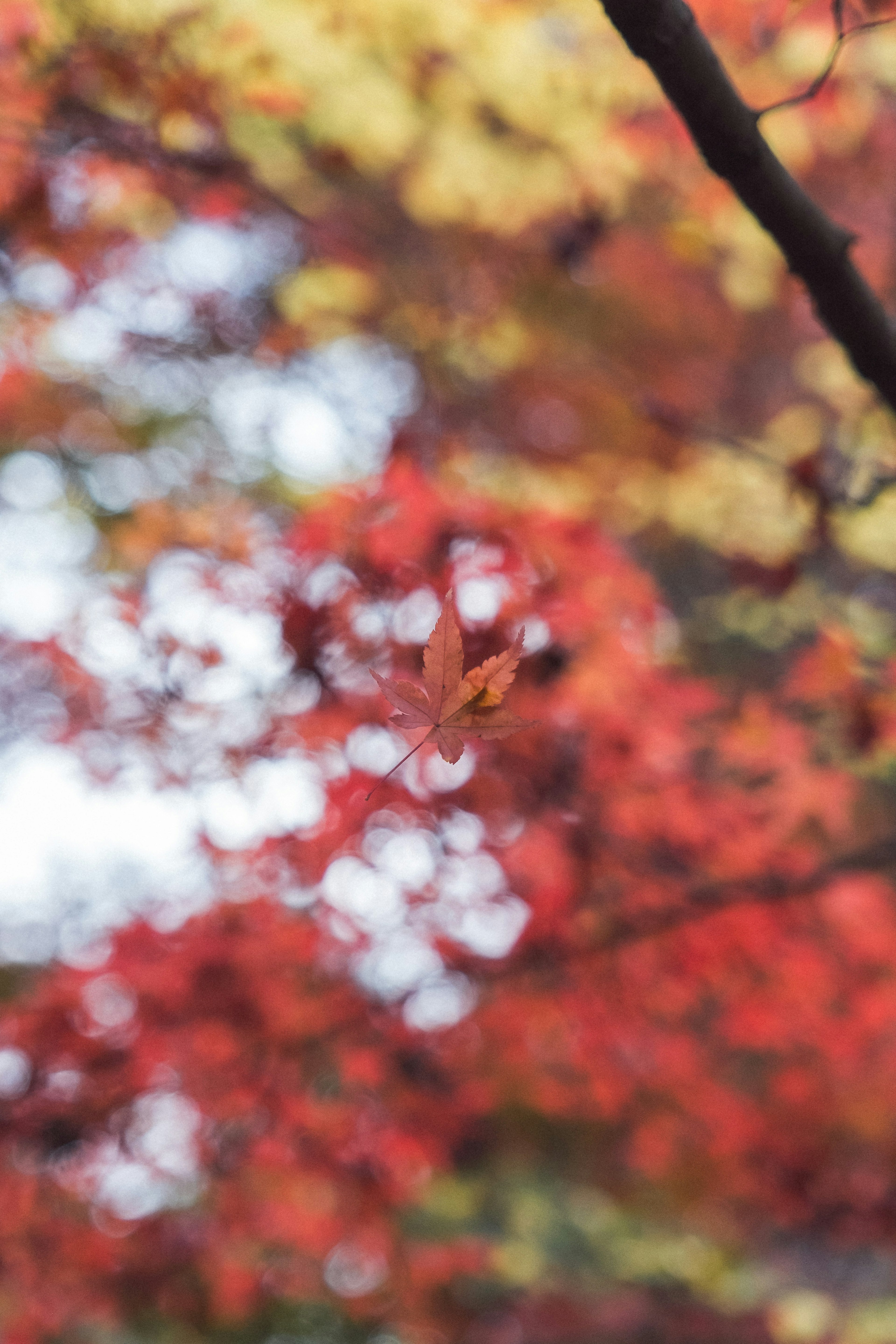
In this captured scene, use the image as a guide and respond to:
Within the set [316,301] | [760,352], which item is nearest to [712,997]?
[316,301]

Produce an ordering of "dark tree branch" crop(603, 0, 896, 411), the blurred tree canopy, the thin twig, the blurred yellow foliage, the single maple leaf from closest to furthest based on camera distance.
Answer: the single maple leaf, "dark tree branch" crop(603, 0, 896, 411), the thin twig, the blurred tree canopy, the blurred yellow foliage

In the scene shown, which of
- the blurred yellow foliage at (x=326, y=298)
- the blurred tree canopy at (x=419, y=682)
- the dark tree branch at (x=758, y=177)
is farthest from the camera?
the blurred yellow foliage at (x=326, y=298)

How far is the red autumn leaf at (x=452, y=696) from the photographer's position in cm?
106

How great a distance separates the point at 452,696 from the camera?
3.54 feet

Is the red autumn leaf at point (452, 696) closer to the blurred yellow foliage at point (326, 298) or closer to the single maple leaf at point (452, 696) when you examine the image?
the single maple leaf at point (452, 696)

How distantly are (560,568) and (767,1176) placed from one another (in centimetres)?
377

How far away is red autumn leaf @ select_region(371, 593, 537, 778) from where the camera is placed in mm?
1056

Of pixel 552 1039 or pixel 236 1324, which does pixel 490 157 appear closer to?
pixel 552 1039

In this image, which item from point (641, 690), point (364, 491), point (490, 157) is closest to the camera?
point (364, 491)

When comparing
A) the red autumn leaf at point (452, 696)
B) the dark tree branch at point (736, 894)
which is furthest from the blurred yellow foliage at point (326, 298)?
the red autumn leaf at point (452, 696)

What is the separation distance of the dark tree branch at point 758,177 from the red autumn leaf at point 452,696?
870mm

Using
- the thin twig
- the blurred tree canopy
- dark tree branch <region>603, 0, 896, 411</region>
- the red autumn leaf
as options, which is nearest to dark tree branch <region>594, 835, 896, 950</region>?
the blurred tree canopy

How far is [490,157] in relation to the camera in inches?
176

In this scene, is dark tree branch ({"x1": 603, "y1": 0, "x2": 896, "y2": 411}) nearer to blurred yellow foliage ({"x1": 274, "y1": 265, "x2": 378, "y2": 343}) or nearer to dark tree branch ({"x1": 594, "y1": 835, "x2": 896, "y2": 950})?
dark tree branch ({"x1": 594, "y1": 835, "x2": 896, "y2": 950})
